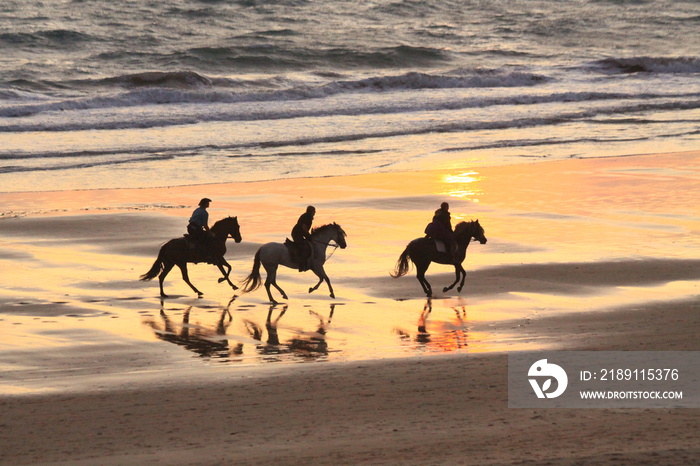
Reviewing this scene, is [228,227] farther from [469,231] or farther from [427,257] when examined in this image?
[469,231]

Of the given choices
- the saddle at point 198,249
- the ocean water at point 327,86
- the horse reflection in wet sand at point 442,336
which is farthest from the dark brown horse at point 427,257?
the ocean water at point 327,86

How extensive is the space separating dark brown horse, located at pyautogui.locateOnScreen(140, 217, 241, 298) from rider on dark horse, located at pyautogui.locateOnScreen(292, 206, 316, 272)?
110 centimetres

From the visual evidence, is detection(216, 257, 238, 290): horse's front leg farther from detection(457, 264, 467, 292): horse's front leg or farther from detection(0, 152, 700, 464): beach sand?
detection(457, 264, 467, 292): horse's front leg

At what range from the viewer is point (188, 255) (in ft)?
51.6

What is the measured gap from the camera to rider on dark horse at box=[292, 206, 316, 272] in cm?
1541

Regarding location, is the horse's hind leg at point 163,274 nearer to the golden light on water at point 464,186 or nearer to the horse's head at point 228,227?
the horse's head at point 228,227

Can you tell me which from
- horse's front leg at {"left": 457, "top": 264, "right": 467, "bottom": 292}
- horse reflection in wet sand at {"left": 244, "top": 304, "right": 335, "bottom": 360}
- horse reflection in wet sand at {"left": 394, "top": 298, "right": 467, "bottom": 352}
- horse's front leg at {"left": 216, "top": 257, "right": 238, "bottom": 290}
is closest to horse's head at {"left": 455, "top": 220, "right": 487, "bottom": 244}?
horse's front leg at {"left": 457, "top": 264, "right": 467, "bottom": 292}

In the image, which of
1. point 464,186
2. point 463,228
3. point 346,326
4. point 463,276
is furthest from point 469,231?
point 464,186

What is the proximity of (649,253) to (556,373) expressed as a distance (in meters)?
7.37

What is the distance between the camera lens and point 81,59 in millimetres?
49406

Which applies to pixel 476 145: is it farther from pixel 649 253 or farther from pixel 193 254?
pixel 193 254

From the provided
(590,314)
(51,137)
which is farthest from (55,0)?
(590,314)

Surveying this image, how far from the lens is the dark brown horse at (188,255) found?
15469 mm

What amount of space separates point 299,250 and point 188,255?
1681 millimetres
